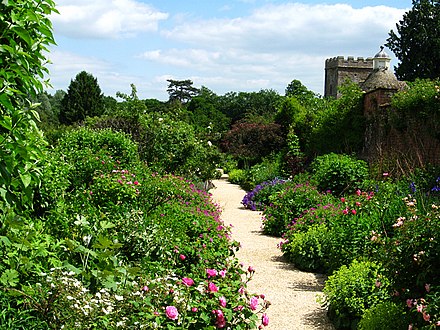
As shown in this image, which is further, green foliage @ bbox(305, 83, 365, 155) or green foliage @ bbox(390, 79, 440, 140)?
green foliage @ bbox(305, 83, 365, 155)

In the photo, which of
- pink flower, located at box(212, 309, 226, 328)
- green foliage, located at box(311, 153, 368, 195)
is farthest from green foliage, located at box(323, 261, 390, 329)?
green foliage, located at box(311, 153, 368, 195)

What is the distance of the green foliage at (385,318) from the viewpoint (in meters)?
4.21

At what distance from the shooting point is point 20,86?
296cm

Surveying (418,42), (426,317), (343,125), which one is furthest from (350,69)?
(426,317)

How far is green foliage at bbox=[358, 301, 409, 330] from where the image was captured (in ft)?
13.8

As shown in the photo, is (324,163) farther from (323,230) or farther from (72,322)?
(72,322)

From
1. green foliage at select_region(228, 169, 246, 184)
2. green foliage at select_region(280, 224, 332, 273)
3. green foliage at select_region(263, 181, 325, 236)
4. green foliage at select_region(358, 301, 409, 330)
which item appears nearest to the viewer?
green foliage at select_region(358, 301, 409, 330)

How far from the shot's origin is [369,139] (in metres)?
13.4

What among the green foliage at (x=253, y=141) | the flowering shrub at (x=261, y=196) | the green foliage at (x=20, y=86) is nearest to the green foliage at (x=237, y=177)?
the green foliage at (x=253, y=141)

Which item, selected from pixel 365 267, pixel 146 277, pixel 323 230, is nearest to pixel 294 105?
pixel 323 230

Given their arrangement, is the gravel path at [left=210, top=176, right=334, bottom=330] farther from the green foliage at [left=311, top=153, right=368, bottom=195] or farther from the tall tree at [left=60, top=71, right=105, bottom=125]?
the tall tree at [left=60, top=71, right=105, bottom=125]

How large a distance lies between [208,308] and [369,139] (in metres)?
10.8

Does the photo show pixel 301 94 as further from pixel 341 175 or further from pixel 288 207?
pixel 288 207

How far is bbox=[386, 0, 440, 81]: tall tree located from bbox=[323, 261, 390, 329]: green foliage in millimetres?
28913
